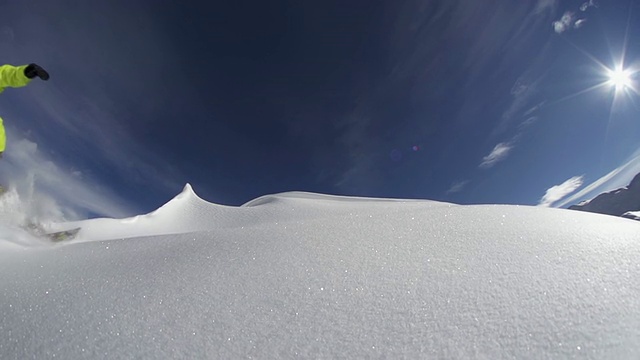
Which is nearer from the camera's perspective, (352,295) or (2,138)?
(352,295)

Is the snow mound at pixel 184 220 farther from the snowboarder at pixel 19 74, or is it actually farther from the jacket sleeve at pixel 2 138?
the snowboarder at pixel 19 74

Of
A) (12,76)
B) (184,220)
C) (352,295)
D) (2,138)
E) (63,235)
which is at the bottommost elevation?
(352,295)

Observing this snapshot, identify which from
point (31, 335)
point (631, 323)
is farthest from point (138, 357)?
point (631, 323)

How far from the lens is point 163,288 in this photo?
161 centimetres

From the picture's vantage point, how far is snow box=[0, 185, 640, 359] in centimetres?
110

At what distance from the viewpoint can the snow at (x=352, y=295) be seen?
1101 mm

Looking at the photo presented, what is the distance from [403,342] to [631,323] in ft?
2.93

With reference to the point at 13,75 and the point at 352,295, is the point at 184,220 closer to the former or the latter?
the point at 13,75

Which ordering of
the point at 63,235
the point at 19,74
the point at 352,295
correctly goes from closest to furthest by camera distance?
1. the point at 352,295
2. the point at 19,74
3. the point at 63,235

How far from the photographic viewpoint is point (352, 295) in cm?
143

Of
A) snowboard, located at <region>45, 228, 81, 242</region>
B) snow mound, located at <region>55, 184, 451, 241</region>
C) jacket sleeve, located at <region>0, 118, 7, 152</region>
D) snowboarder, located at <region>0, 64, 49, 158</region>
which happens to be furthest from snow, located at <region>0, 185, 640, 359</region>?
jacket sleeve, located at <region>0, 118, 7, 152</region>

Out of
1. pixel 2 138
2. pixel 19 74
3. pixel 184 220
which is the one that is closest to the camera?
pixel 19 74

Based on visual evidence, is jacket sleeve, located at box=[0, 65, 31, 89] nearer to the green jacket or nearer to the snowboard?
the green jacket

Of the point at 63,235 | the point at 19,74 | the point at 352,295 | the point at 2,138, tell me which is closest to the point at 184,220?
the point at 63,235
